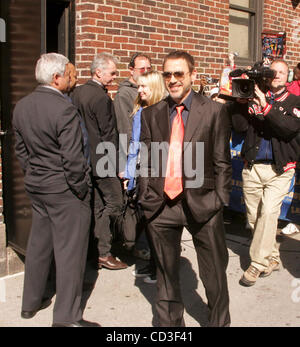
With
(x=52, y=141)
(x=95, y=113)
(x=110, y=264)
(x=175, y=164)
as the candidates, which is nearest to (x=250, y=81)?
(x=175, y=164)

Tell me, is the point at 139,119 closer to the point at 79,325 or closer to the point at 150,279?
the point at 150,279

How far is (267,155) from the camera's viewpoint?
4492mm

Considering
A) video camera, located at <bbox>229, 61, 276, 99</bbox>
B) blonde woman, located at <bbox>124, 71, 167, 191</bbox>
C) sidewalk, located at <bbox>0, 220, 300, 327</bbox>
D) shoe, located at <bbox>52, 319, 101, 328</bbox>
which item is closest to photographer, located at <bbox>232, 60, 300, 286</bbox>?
video camera, located at <bbox>229, 61, 276, 99</bbox>

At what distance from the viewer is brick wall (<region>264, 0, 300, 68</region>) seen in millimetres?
8422

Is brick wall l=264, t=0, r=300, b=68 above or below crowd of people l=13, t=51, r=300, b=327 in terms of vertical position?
above

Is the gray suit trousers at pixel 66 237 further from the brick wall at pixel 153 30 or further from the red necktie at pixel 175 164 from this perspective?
the brick wall at pixel 153 30

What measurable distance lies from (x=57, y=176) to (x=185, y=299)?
1634 millimetres

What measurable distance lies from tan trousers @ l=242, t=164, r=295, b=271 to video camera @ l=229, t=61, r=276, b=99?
79 centimetres

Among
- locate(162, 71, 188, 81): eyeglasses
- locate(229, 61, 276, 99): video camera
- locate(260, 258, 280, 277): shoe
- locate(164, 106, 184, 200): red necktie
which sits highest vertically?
locate(229, 61, 276, 99): video camera

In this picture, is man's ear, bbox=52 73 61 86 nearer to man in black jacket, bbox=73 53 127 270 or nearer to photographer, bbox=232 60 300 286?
man in black jacket, bbox=73 53 127 270

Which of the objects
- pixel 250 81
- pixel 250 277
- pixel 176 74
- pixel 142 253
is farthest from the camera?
pixel 142 253

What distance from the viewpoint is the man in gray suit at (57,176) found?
3.50 meters

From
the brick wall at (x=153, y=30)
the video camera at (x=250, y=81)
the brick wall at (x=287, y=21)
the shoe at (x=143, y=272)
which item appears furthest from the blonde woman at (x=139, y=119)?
the brick wall at (x=287, y=21)

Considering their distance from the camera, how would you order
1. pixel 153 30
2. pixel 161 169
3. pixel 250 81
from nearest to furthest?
pixel 161 169 < pixel 250 81 < pixel 153 30
